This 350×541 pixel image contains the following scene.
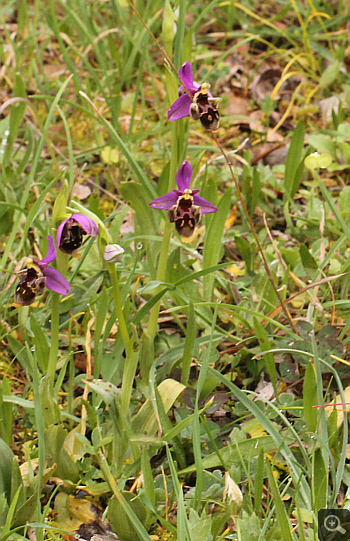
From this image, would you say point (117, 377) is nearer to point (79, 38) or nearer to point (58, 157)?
point (58, 157)

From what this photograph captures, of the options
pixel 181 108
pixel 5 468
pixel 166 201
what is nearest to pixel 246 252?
A: pixel 166 201

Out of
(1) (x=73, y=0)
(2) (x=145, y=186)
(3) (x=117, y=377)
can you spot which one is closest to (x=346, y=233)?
(2) (x=145, y=186)

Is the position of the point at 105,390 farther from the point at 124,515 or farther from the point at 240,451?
the point at 240,451

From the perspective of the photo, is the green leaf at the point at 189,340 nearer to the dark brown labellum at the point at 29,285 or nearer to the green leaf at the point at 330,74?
the dark brown labellum at the point at 29,285

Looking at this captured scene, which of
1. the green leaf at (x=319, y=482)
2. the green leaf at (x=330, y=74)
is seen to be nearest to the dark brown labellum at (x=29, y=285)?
the green leaf at (x=319, y=482)

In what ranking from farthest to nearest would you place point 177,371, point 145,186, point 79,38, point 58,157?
point 79,38 < point 58,157 < point 145,186 < point 177,371
